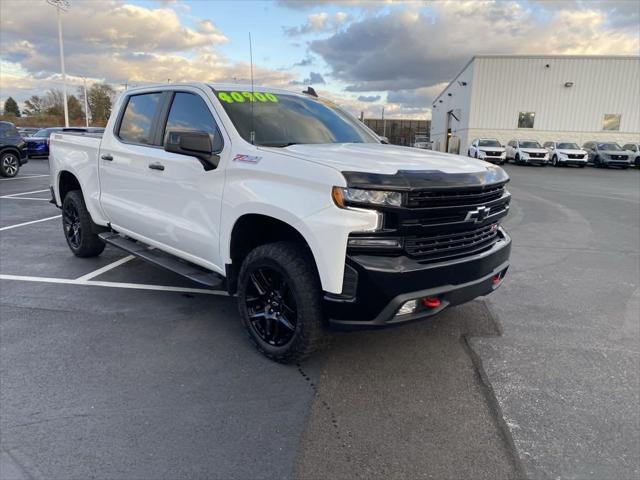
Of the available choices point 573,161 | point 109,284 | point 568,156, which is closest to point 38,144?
point 109,284

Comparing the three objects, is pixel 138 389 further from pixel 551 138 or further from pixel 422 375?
pixel 551 138

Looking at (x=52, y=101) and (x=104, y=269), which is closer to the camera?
(x=104, y=269)

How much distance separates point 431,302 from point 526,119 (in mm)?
43423

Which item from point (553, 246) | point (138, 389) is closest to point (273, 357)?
point (138, 389)

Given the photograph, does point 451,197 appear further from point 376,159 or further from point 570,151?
point 570,151

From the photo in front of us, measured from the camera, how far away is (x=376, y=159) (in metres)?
3.26

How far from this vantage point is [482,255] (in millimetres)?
3395

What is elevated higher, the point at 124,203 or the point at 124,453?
the point at 124,203

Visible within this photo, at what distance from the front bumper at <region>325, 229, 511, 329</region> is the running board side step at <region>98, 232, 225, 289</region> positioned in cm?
131

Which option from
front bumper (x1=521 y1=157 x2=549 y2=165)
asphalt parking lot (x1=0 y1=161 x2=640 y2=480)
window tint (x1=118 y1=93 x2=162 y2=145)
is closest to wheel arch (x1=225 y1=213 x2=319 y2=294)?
asphalt parking lot (x1=0 y1=161 x2=640 y2=480)

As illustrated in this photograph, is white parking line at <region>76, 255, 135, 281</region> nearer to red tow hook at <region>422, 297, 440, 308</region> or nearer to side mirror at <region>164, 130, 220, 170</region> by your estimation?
side mirror at <region>164, 130, 220, 170</region>

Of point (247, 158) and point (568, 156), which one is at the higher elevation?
point (247, 158)

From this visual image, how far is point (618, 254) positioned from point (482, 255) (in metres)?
4.96

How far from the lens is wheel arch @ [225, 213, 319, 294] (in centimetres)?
348
